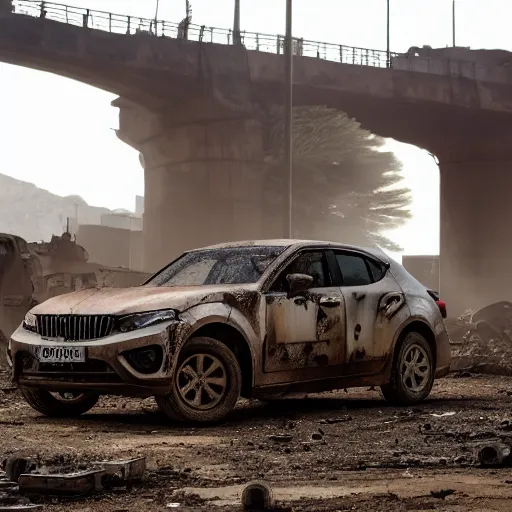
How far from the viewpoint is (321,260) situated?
9.53 metres

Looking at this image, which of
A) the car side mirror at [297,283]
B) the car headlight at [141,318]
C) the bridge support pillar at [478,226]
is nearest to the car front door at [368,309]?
the car side mirror at [297,283]

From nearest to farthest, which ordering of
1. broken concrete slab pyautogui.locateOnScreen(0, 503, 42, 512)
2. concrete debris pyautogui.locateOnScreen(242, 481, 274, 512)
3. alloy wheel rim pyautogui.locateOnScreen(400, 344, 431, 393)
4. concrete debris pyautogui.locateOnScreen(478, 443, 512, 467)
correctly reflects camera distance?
broken concrete slab pyautogui.locateOnScreen(0, 503, 42, 512)
concrete debris pyautogui.locateOnScreen(242, 481, 274, 512)
concrete debris pyautogui.locateOnScreen(478, 443, 512, 467)
alloy wheel rim pyautogui.locateOnScreen(400, 344, 431, 393)

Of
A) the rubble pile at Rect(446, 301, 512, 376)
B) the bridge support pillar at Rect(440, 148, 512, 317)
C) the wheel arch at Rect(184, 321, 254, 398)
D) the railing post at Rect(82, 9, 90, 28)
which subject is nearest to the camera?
the wheel arch at Rect(184, 321, 254, 398)

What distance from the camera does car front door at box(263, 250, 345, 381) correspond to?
8758 mm

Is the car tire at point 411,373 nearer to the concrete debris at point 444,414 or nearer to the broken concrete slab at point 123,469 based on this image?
the concrete debris at point 444,414

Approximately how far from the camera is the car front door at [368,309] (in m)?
9.42

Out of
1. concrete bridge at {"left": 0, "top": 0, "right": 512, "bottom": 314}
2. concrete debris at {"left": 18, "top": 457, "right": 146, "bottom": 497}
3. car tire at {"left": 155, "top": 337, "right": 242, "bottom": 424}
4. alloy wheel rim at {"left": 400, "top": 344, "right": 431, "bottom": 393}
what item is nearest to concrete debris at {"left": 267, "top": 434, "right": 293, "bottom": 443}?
car tire at {"left": 155, "top": 337, "right": 242, "bottom": 424}

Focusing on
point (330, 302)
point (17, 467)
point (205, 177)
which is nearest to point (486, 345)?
point (330, 302)

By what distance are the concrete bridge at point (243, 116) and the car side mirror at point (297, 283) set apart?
28641 millimetres

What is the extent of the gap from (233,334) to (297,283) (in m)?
0.70

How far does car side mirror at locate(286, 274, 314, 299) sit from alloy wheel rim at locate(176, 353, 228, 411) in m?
0.94

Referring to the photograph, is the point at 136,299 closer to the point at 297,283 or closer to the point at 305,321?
the point at 297,283

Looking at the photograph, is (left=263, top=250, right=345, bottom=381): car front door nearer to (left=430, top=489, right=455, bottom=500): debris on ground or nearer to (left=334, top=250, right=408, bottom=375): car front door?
(left=334, top=250, right=408, bottom=375): car front door

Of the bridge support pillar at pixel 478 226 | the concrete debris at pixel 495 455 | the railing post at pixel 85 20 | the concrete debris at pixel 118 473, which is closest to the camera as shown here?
the concrete debris at pixel 118 473
